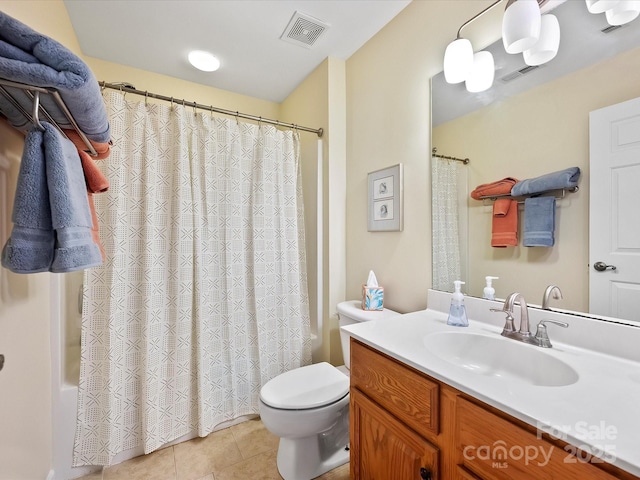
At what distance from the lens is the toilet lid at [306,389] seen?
1.27 m

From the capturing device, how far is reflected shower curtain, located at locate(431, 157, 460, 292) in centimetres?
133

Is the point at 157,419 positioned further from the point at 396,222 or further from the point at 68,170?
the point at 396,222

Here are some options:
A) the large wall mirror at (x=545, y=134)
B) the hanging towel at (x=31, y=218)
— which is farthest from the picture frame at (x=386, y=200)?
the hanging towel at (x=31, y=218)

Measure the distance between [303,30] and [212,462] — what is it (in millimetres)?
2521

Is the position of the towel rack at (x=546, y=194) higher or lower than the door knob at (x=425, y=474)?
higher

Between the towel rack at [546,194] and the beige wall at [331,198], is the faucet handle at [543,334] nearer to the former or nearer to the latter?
the towel rack at [546,194]

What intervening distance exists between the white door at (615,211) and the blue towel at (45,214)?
157 centimetres

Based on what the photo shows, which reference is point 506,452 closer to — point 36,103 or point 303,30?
point 36,103

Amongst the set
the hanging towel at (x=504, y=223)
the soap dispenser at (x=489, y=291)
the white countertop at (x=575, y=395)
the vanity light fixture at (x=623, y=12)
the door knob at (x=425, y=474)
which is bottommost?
the door knob at (x=425, y=474)

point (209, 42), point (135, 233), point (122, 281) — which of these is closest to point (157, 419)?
point (122, 281)

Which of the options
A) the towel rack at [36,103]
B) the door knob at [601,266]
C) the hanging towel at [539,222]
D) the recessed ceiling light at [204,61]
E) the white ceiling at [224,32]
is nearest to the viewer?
the towel rack at [36,103]

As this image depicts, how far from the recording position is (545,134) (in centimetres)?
100

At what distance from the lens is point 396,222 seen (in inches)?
62.7

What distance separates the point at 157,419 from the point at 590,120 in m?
2.33
